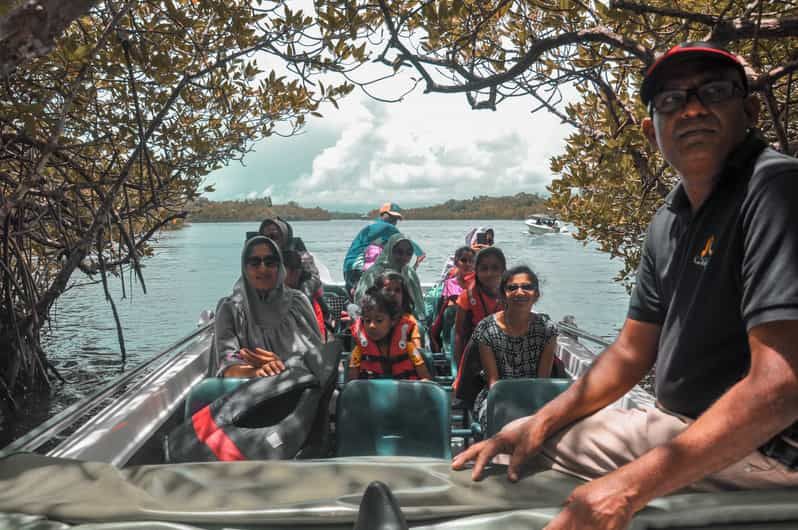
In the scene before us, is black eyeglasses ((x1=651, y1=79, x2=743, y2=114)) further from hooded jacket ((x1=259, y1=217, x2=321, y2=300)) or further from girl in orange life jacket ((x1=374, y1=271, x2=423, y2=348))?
hooded jacket ((x1=259, y1=217, x2=321, y2=300))

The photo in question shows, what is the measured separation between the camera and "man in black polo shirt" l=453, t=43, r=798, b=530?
36.9 inches

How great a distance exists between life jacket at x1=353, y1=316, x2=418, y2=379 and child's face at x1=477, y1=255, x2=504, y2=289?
113cm

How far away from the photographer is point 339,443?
105 inches

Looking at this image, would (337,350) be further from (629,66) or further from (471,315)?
(629,66)

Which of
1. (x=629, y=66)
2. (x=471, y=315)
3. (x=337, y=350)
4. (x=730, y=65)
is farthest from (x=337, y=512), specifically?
(x=471, y=315)

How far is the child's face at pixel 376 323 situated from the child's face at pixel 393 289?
371 mm

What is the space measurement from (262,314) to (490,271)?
6.05 ft

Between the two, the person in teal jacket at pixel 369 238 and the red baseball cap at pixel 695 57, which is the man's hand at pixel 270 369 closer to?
the red baseball cap at pixel 695 57

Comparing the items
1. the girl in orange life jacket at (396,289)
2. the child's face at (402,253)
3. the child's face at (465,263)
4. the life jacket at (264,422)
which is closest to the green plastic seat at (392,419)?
the life jacket at (264,422)

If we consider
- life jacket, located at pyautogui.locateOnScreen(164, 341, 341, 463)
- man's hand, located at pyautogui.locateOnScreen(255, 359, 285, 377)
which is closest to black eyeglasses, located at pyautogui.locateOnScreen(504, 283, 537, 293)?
life jacket, located at pyautogui.locateOnScreen(164, 341, 341, 463)

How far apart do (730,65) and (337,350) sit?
2.18 meters

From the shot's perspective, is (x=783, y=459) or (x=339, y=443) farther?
(x=339, y=443)

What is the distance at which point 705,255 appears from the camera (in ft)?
3.76

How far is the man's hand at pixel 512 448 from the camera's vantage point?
1.22 meters
